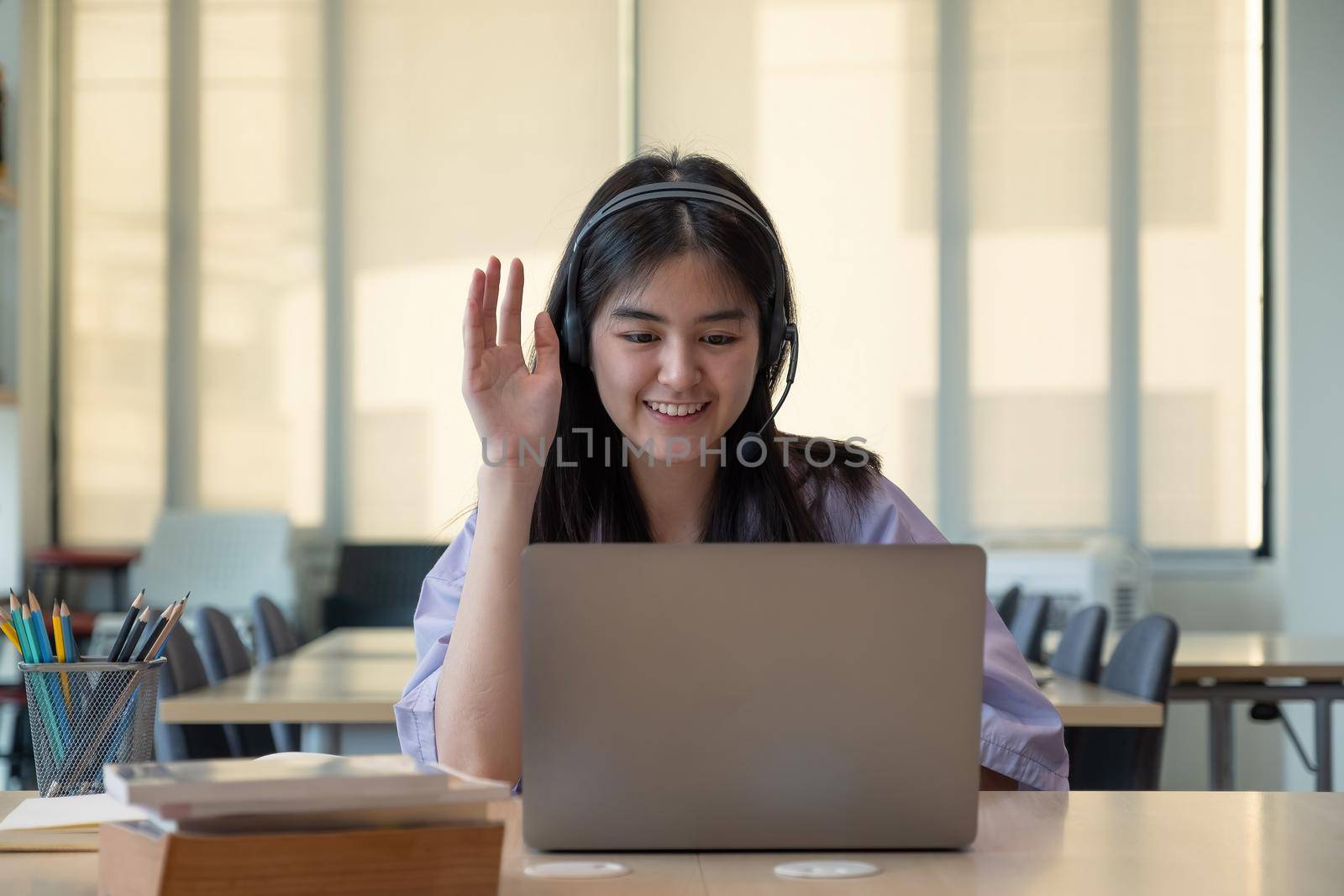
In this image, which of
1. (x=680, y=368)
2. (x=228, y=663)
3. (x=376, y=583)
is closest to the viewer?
(x=680, y=368)

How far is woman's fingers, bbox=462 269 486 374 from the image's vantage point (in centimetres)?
124

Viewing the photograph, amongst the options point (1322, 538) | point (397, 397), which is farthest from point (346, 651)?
point (1322, 538)

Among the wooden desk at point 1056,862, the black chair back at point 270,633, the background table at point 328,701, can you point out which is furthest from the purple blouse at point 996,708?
the black chair back at point 270,633

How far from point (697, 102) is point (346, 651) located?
10.7ft

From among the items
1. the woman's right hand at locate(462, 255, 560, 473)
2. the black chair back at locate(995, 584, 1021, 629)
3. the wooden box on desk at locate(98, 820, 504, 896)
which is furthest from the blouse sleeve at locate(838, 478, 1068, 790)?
the black chair back at locate(995, 584, 1021, 629)

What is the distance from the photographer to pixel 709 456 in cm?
159

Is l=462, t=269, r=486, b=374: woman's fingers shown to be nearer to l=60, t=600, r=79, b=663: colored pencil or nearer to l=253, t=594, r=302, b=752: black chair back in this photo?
l=60, t=600, r=79, b=663: colored pencil

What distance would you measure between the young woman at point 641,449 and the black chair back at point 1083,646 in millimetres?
1330

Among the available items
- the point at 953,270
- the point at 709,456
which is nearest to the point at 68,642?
the point at 709,456

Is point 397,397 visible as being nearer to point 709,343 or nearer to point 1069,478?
point 1069,478

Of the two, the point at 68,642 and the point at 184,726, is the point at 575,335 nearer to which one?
the point at 68,642

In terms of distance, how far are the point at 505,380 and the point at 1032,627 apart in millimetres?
2403

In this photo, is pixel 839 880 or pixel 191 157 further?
pixel 191 157

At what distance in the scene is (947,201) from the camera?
18.5 feet
